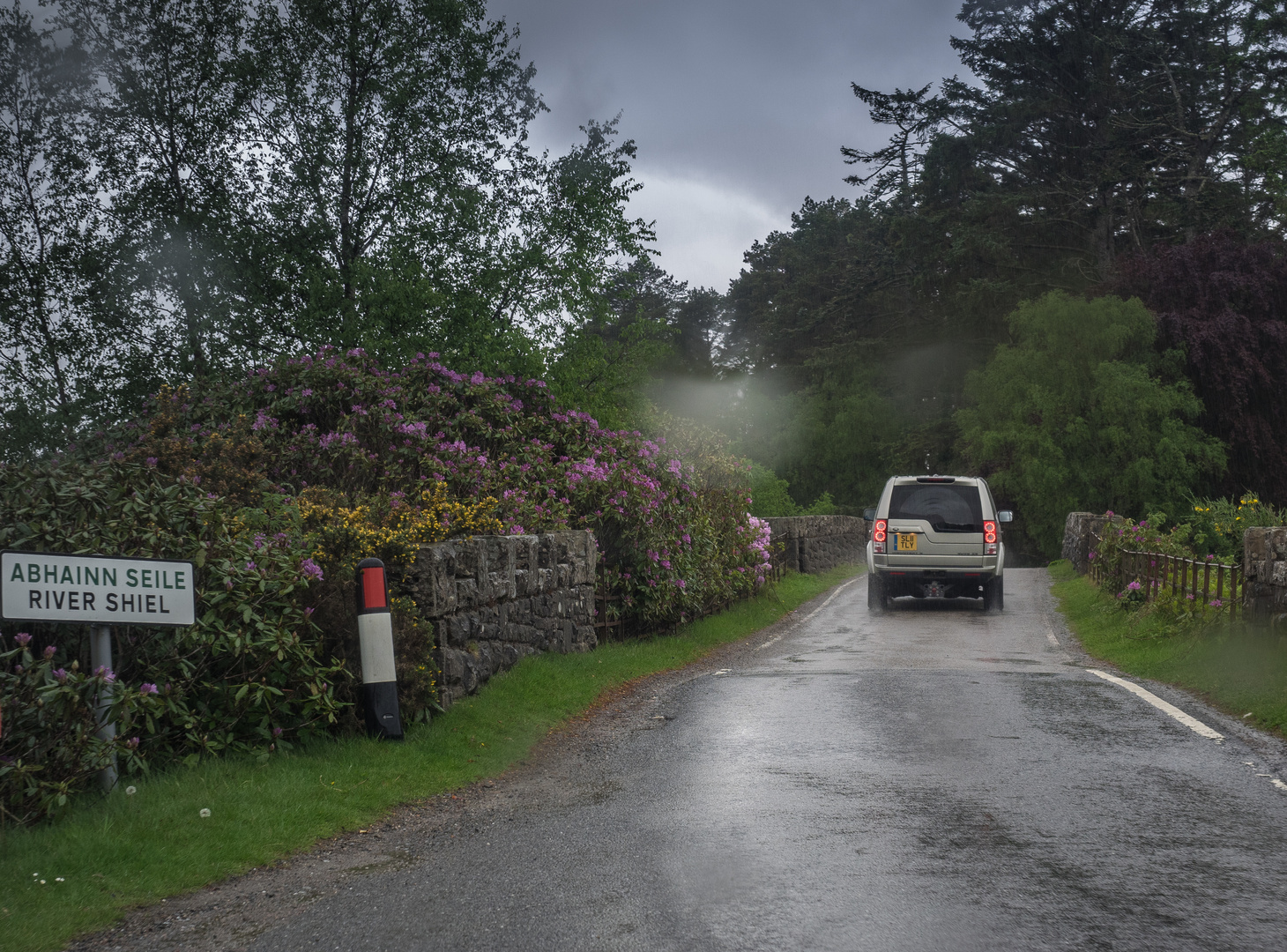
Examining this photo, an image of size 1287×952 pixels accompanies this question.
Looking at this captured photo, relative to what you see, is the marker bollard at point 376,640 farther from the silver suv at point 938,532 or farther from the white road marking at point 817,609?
the silver suv at point 938,532

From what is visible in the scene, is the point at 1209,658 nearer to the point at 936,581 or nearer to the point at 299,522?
the point at 936,581

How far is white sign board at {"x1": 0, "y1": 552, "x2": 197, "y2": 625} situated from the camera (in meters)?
5.38

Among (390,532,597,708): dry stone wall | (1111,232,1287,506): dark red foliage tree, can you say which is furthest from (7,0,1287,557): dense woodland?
(390,532,597,708): dry stone wall

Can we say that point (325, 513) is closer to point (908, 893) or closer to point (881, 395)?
point (908, 893)

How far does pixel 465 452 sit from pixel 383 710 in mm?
6394

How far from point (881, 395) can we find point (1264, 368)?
86.4 feet

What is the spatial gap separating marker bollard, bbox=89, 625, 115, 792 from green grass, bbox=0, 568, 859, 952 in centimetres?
10

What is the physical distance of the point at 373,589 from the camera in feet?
23.9

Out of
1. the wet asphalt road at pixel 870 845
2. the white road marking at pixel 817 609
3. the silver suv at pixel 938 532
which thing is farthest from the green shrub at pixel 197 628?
the silver suv at pixel 938 532

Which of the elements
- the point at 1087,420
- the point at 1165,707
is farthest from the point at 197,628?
the point at 1087,420

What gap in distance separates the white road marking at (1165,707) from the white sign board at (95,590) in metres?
7.02

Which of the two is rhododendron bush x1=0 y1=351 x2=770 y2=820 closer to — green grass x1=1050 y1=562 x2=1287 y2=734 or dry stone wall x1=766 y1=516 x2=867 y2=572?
green grass x1=1050 y1=562 x2=1287 y2=734

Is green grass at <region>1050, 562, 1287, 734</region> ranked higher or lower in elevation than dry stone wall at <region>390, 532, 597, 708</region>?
lower

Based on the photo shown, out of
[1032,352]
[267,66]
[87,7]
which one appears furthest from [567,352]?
[1032,352]
